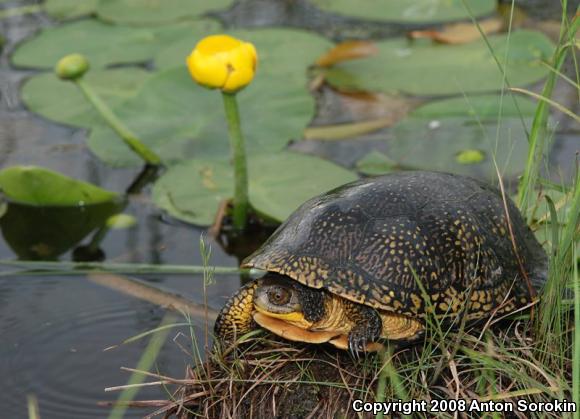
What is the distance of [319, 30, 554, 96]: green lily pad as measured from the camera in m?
5.35

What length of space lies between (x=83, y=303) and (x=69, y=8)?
351 cm

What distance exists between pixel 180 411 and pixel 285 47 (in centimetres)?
347

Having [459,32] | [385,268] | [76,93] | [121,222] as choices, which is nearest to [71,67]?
[121,222]

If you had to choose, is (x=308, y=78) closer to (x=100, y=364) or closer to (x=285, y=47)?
(x=285, y=47)

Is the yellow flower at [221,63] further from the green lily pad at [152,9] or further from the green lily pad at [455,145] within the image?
the green lily pad at [152,9]

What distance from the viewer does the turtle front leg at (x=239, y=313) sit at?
3039 millimetres

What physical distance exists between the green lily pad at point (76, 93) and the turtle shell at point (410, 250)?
2.60m

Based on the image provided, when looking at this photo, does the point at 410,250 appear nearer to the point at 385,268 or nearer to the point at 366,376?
the point at 385,268

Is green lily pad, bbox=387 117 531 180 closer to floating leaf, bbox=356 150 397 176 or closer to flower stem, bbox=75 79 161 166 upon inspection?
floating leaf, bbox=356 150 397 176

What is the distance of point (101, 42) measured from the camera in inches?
241

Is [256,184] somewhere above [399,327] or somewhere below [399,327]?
below

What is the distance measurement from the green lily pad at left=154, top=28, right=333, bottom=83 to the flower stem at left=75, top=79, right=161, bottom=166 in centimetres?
99

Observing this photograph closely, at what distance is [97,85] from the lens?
5.60 m

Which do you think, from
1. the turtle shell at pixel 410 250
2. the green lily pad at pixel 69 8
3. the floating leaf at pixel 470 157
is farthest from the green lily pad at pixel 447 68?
the turtle shell at pixel 410 250
